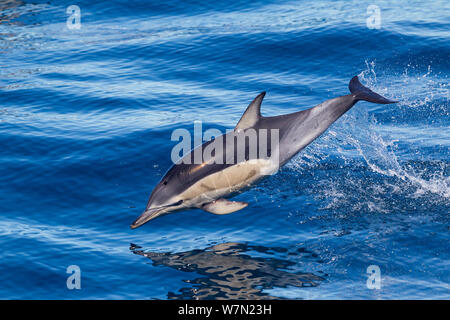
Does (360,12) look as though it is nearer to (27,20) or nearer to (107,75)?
(107,75)

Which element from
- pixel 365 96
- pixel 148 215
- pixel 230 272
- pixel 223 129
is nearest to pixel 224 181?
pixel 148 215

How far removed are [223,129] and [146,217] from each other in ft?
17.5

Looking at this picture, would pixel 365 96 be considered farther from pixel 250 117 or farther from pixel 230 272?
pixel 230 272

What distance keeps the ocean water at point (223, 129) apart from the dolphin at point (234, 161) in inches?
27.1

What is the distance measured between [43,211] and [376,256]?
5896mm

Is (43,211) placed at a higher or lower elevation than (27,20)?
lower

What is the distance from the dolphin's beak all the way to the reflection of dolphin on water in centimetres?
38

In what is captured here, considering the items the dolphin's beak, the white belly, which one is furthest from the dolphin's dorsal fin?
the dolphin's beak

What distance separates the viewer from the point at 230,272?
32.4 feet

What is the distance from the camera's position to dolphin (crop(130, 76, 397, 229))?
1080 centimetres

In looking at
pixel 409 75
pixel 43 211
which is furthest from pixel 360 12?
pixel 43 211

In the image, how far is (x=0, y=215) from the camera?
39.4 feet

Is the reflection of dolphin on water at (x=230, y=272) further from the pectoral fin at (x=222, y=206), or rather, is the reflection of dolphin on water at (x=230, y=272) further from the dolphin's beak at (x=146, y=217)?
the pectoral fin at (x=222, y=206)
